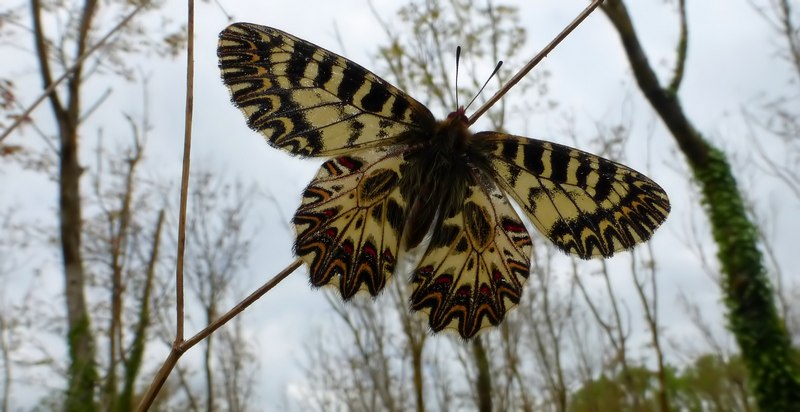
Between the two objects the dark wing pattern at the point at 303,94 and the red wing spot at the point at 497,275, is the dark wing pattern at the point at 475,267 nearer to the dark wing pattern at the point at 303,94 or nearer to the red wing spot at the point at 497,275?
the red wing spot at the point at 497,275

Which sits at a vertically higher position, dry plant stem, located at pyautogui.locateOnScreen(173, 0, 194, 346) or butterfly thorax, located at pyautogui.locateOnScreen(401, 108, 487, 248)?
butterfly thorax, located at pyautogui.locateOnScreen(401, 108, 487, 248)

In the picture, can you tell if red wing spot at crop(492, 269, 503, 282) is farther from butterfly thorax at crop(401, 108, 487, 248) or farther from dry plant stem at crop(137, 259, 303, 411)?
dry plant stem at crop(137, 259, 303, 411)

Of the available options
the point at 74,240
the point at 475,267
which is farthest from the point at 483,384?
the point at 74,240

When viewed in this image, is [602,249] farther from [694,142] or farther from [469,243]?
[694,142]

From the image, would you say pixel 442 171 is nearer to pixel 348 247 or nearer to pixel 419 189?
pixel 419 189

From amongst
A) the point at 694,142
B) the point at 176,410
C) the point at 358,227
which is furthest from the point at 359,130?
the point at 176,410

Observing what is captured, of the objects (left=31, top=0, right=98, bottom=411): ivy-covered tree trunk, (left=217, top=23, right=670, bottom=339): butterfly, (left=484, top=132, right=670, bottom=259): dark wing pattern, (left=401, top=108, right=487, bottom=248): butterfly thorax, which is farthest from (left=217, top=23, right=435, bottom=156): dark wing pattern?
(left=31, top=0, right=98, bottom=411): ivy-covered tree trunk
